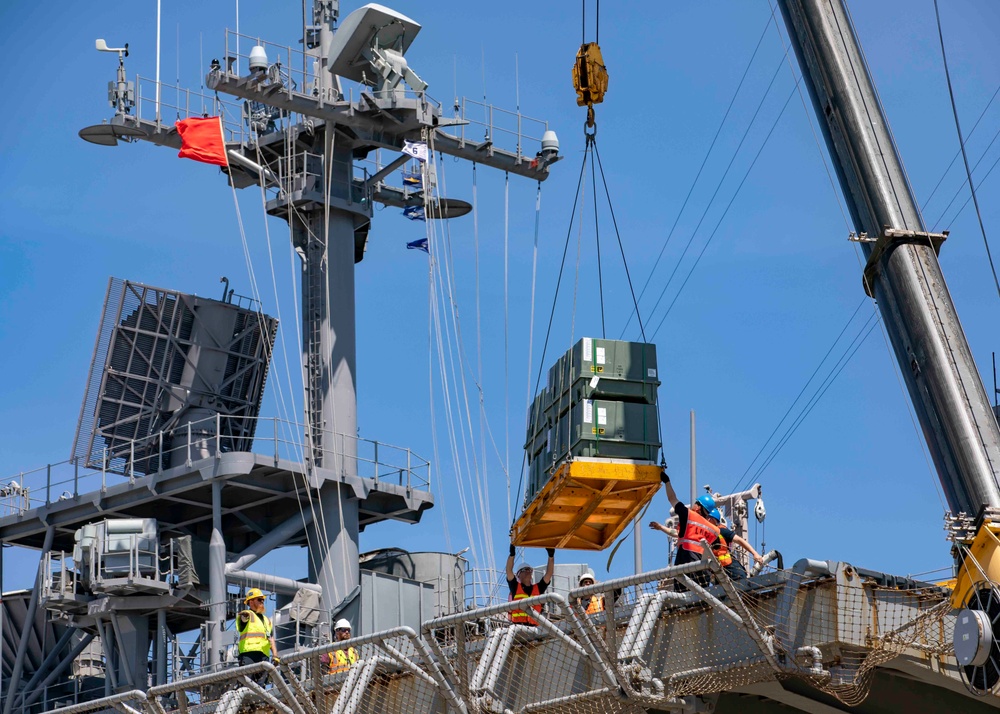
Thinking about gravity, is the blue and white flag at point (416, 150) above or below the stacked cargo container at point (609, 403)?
above

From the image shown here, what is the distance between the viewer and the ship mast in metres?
17.4

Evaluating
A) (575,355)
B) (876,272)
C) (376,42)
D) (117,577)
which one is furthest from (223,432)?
(876,272)

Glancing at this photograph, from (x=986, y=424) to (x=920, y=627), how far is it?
2.30m

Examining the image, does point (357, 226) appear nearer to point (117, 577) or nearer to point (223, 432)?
point (223, 432)

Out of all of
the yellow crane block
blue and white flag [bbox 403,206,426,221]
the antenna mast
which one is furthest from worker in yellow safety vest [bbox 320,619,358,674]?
blue and white flag [bbox 403,206,426,221]

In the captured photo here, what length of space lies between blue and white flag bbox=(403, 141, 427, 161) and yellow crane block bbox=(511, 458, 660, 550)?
18.3 m

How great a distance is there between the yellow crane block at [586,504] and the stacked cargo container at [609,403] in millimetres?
184

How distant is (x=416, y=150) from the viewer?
41.0 metres

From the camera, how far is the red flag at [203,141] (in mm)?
40656

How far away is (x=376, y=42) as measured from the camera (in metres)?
40.5

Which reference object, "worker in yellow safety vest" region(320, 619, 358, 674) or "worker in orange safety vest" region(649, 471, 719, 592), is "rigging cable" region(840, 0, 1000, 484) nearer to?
"worker in orange safety vest" region(649, 471, 719, 592)

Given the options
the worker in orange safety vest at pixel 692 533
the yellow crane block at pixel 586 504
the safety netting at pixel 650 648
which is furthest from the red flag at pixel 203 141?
the worker in orange safety vest at pixel 692 533

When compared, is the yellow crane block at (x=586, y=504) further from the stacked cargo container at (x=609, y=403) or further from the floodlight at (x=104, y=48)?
the floodlight at (x=104, y=48)

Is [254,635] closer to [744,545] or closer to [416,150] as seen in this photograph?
[744,545]
